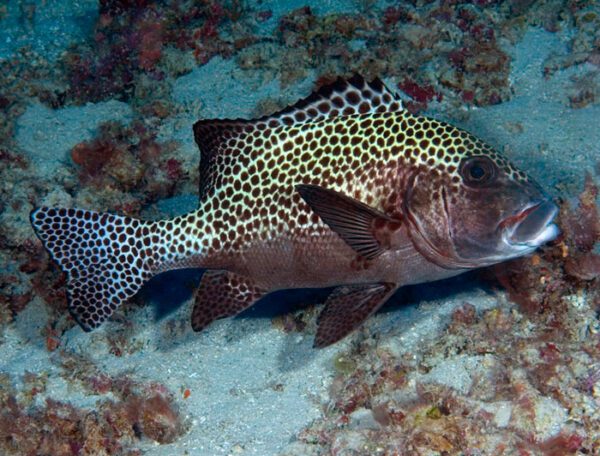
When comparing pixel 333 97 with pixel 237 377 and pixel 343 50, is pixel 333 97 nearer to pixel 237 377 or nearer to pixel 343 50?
pixel 237 377

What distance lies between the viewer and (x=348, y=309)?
12.3ft

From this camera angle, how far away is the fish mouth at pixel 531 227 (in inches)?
122

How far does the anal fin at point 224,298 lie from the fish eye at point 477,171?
1624 mm

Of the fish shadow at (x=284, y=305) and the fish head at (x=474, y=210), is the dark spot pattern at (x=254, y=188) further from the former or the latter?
the fish shadow at (x=284, y=305)

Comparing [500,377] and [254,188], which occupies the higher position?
[254,188]

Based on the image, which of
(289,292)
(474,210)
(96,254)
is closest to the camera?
(474,210)

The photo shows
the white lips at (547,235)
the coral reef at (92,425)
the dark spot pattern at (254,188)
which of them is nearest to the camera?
the white lips at (547,235)

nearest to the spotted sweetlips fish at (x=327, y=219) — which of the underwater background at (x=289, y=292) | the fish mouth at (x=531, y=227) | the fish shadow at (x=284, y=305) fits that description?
the fish mouth at (x=531, y=227)

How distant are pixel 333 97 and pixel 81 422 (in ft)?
10.6

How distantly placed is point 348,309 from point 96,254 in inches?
75.9

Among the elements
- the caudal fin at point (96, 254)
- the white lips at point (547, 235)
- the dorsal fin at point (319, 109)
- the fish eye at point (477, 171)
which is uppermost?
the dorsal fin at point (319, 109)

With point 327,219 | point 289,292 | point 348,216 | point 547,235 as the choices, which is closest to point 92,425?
point 289,292

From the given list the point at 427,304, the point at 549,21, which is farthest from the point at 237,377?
the point at 549,21

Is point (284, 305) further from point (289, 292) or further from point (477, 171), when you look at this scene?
point (477, 171)
